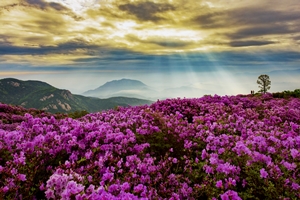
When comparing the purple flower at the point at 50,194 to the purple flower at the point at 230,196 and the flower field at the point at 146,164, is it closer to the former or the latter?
the flower field at the point at 146,164

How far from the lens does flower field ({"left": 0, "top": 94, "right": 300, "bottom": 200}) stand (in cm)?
404

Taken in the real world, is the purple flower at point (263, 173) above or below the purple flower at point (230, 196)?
above

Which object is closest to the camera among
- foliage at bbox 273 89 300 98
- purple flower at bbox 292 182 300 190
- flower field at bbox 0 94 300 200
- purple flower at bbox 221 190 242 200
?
purple flower at bbox 221 190 242 200

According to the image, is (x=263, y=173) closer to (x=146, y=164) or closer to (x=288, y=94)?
(x=146, y=164)

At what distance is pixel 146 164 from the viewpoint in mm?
5125

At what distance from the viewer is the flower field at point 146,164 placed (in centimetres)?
404

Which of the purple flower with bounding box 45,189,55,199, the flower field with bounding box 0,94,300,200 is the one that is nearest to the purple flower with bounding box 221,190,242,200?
the flower field with bounding box 0,94,300,200

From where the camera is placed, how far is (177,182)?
4816 mm

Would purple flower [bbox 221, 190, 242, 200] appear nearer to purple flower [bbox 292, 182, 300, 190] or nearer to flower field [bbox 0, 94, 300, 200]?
flower field [bbox 0, 94, 300, 200]

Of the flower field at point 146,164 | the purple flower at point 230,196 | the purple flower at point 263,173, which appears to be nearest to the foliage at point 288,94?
the flower field at point 146,164

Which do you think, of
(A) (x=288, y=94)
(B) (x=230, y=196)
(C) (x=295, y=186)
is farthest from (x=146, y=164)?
(A) (x=288, y=94)

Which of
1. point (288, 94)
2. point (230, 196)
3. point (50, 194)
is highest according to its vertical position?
point (288, 94)

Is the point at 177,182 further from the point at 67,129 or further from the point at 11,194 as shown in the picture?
the point at 67,129

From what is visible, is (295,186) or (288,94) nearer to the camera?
(295,186)
